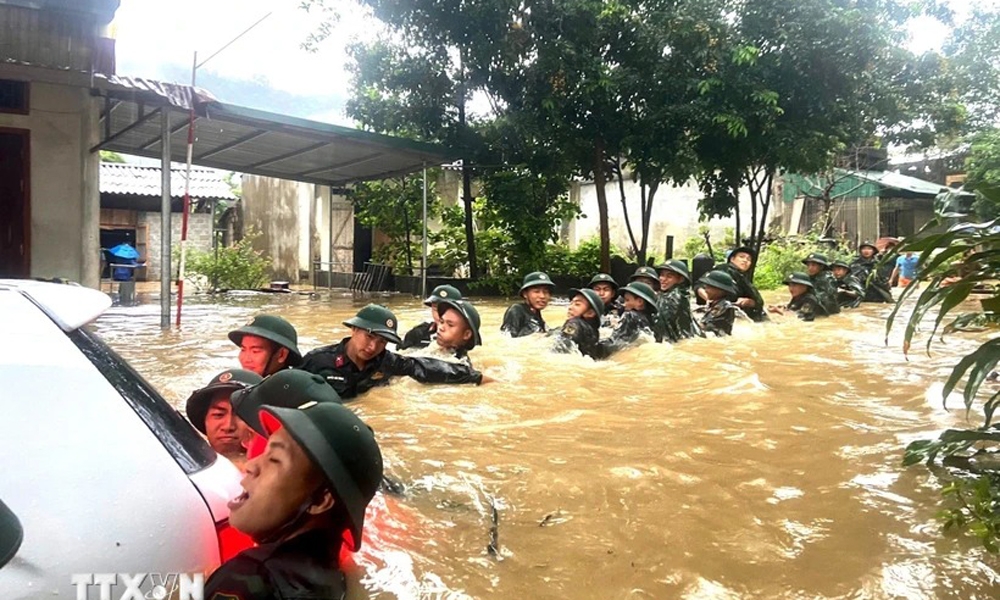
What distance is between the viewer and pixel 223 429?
294 cm

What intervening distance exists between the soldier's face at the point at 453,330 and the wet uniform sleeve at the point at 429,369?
1.28ft

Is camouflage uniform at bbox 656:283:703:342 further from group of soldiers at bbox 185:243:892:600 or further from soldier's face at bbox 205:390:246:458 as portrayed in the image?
Result: soldier's face at bbox 205:390:246:458

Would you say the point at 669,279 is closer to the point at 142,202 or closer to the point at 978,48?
the point at 978,48

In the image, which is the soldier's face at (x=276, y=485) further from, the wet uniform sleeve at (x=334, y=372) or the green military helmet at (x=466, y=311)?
the green military helmet at (x=466, y=311)

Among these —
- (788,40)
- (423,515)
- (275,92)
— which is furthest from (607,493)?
(275,92)

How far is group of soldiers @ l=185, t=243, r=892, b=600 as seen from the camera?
1649 mm

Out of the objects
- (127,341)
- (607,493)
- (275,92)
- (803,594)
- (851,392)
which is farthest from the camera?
(275,92)

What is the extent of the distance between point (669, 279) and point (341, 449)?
26.8 feet

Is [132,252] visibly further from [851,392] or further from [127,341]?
[851,392]

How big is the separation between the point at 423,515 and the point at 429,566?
0.51 m

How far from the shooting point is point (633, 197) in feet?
83.3

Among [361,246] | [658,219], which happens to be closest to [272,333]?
[361,246]

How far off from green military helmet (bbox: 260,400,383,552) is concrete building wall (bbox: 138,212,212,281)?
1840 centimetres

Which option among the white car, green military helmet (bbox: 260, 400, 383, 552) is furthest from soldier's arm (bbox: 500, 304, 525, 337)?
the white car
